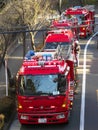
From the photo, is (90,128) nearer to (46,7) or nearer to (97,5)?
(46,7)

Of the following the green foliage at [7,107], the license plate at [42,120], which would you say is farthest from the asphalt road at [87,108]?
the license plate at [42,120]

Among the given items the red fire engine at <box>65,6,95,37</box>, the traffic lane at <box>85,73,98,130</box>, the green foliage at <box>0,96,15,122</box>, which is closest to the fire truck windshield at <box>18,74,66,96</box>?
the green foliage at <box>0,96,15,122</box>

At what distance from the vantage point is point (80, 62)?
105 ft

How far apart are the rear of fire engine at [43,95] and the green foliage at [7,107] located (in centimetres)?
127

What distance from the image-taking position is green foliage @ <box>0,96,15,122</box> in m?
19.3

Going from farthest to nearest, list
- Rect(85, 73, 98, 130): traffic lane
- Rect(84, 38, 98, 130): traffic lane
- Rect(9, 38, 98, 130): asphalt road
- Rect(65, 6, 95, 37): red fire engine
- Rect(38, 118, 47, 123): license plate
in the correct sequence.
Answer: Rect(65, 6, 95, 37): red fire engine < Rect(84, 38, 98, 130): traffic lane < Rect(85, 73, 98, 130): traffic lane < Rect(9, 38, 98, 130): asphalt road < Rect(38, 118, 47, 123): license plate

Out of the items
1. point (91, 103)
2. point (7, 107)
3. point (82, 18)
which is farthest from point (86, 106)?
point (82, 18)

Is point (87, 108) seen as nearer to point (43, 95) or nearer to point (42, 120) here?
point (42, 120)

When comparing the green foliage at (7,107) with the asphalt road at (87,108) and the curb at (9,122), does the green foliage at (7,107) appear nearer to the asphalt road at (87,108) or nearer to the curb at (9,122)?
the curb at (9,122)

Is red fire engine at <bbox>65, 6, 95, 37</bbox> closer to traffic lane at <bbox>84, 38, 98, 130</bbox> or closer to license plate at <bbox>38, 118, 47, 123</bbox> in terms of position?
traffic lane at <bbox>84, 38, 98, 130</bbox>

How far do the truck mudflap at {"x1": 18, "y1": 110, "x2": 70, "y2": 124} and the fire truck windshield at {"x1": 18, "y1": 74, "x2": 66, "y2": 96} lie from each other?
882 millimetres

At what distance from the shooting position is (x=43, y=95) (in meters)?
17.8

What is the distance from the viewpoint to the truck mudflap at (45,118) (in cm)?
1794

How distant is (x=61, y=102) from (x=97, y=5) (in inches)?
2443
